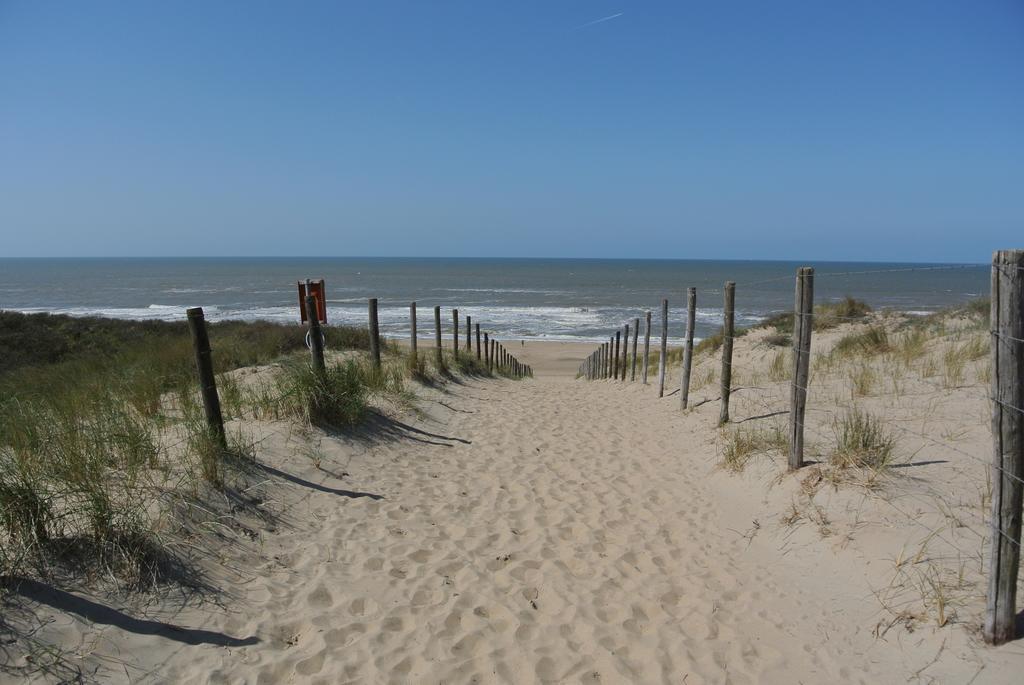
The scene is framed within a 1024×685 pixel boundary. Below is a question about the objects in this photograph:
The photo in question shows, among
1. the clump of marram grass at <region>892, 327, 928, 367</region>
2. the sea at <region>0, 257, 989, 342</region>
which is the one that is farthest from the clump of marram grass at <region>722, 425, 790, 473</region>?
the sea at <region>0, 257, 989, 342</region>

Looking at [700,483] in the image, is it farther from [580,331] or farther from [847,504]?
[580,331]

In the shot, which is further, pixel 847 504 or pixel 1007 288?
pixel 847 504

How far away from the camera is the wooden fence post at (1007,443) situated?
9.75 ft

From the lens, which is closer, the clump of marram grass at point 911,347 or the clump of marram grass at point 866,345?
the clump of marram grass at point 911,347

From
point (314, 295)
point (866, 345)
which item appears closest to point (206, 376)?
point (314, 295)

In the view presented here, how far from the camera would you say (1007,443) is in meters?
3.03

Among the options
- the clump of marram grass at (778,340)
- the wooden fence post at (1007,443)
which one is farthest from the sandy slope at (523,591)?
the clump of marram grass at (778,340)

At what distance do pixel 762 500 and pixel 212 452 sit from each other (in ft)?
15.8

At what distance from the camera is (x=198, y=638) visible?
3174 mm

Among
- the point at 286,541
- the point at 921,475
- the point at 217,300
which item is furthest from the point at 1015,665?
the point at 217,300

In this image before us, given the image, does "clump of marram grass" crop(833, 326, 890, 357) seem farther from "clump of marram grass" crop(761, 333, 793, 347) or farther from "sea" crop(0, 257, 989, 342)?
"sea" crop(0, 257, 989, 342)

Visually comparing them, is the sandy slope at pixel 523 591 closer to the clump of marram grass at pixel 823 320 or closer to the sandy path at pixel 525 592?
the sandy path at pixel 525 592

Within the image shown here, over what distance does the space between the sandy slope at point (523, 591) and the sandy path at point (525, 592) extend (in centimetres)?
1

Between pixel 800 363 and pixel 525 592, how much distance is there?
11.2 ft
